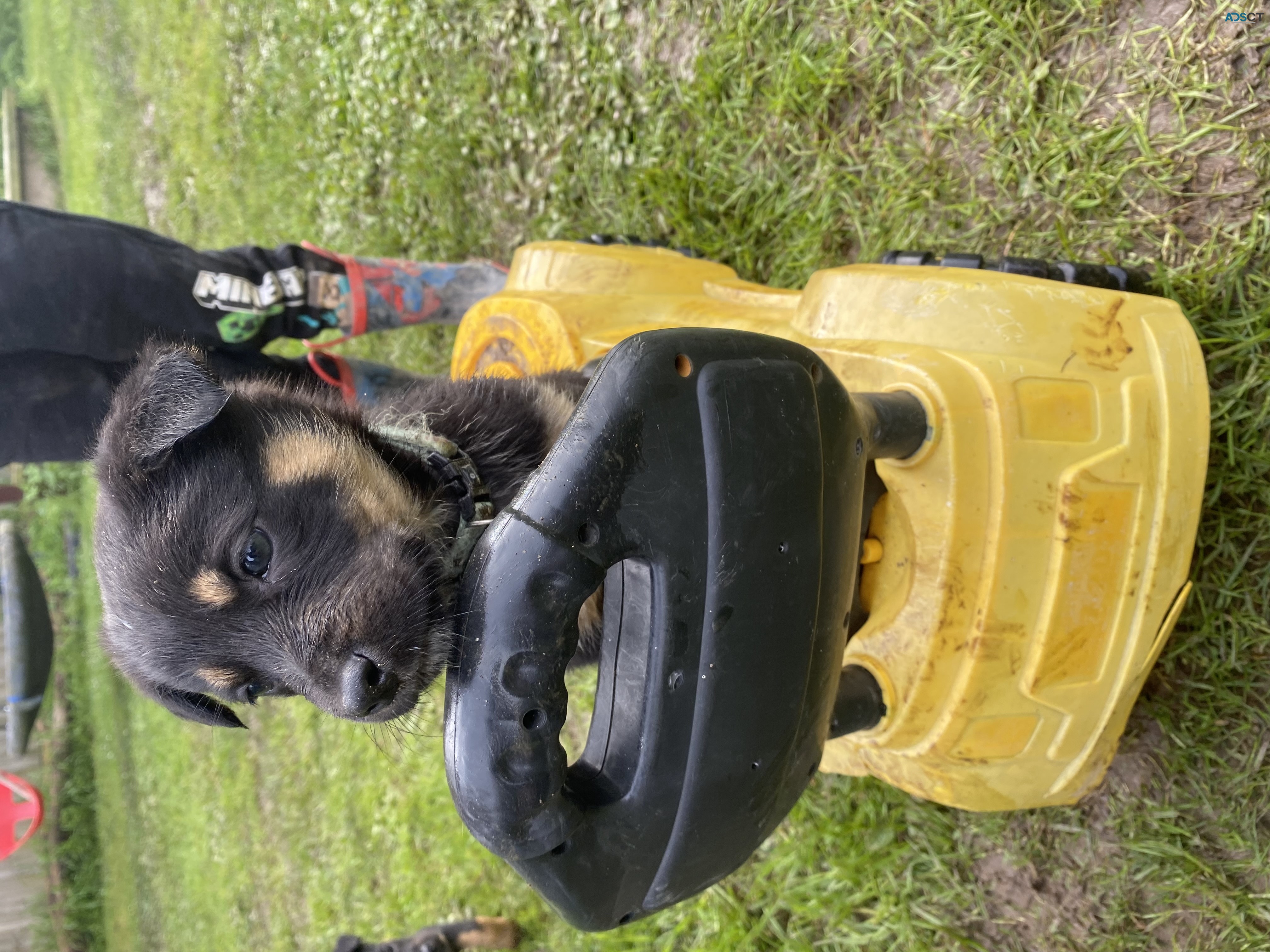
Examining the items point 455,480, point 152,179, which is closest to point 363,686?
point 455,480

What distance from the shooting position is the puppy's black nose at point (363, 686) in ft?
5.16

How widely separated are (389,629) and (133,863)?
8.12 metres

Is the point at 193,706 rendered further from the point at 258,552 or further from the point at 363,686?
the point at 363,686

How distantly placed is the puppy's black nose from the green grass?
26cm

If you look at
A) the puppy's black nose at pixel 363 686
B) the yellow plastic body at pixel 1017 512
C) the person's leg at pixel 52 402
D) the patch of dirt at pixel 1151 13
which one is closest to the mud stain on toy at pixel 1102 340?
the yellow plastic body at pixel 1017 512

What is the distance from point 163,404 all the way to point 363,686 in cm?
64

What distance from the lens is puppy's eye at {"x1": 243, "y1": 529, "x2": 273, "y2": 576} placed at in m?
1.75

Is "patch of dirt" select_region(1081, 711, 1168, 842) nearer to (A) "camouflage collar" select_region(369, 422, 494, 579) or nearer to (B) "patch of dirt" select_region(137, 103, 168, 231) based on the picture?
(A) "camouflage collar" select_region(369, 422, 494, 579)

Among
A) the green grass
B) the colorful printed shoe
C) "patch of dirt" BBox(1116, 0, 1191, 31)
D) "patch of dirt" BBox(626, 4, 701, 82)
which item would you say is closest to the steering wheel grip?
the green grass

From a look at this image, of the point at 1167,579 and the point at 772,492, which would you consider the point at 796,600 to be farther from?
the point at 1167,579

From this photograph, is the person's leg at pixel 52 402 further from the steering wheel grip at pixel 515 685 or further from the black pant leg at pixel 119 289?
the steering wheel grip at pixel 515 685

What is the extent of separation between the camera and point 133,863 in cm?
799

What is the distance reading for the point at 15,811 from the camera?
7.47m

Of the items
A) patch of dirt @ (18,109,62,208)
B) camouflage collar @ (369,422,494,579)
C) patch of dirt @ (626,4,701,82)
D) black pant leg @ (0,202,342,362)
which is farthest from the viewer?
patch of dirt @ (18,109,62,208)
